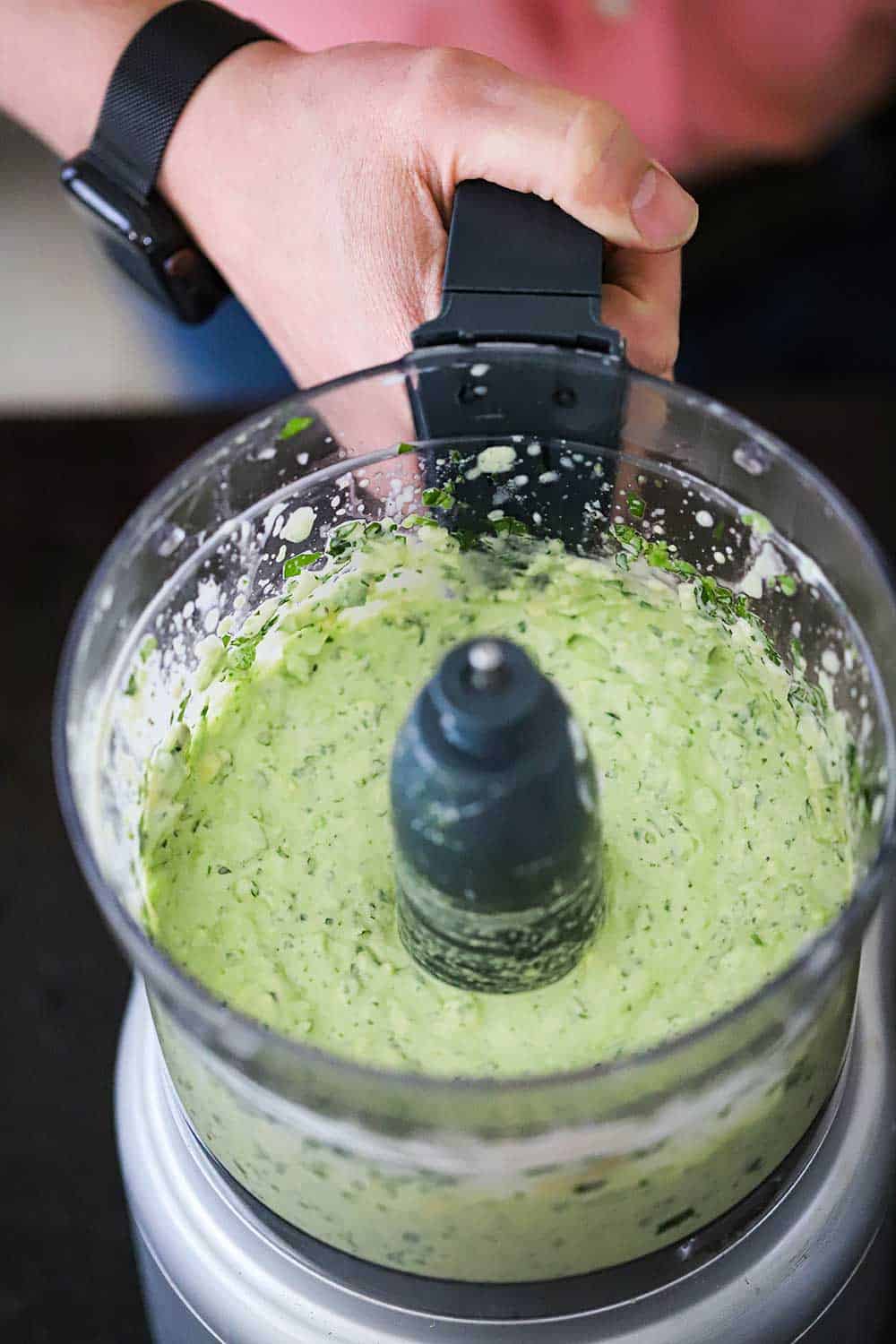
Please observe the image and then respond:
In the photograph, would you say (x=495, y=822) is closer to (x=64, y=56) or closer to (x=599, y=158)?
(x=599, y=158)

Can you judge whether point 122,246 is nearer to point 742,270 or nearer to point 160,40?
point 160,40

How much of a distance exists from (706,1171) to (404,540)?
1.17 feet

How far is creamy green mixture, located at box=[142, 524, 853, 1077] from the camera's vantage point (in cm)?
62

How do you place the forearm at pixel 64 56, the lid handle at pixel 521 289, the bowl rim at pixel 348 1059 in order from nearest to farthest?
the bowl rim at pixel 348 1059 → the lid handle at pixel 521 289 → the forearm at pixel 64 56

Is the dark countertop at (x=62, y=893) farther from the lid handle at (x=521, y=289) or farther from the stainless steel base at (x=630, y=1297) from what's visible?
the lid handle at (x=521, y=289)

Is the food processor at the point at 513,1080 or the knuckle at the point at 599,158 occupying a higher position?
the knuckle at the point at 599,158

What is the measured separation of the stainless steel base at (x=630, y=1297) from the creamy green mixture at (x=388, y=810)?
0.10 metres

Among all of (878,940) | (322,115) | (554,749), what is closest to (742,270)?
(322,115)

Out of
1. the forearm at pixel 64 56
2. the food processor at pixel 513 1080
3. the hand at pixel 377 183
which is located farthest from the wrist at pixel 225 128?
the food processor at pixel 513 1080

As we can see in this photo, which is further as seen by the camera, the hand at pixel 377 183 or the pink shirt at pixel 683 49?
the pink shirt at pixel 683 49

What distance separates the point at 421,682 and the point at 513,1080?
0.30m

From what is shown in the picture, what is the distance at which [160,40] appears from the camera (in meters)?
0.86

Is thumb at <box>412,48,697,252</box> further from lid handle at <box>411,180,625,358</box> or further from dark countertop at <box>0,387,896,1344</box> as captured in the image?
dark countertop at <box>0,387,896,1344</box>

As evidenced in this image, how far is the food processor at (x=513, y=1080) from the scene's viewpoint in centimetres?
51
